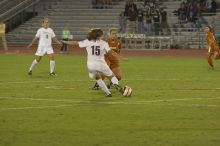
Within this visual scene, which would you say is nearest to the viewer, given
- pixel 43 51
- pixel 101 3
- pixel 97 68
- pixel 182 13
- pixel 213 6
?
pixel 97 68

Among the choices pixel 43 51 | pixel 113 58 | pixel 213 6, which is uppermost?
pixel 213 6

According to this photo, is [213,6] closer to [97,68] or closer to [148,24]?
[148,24]

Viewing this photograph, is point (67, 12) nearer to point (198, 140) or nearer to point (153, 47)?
point (153, 47)

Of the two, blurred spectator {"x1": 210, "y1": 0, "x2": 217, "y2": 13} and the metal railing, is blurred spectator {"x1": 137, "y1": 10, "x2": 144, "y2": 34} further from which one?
the metal railing

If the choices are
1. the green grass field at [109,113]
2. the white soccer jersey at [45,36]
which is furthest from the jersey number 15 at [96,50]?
the white soccer jersey at [45,36]

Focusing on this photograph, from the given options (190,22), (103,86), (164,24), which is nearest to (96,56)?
(103,86)

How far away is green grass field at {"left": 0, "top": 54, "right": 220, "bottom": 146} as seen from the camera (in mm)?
10898

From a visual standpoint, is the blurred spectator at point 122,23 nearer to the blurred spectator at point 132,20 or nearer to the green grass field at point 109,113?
the blurred spectator at point 132,20

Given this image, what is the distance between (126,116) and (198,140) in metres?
3.02

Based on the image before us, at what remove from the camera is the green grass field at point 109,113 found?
1090 centimetres

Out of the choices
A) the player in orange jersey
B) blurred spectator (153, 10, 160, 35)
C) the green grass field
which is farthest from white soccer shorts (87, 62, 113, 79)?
blurred spectator (153, 10, 160, 35)

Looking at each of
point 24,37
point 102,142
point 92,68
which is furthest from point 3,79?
point 24,37

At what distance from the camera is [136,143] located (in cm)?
1045

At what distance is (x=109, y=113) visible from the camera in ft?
45.8
